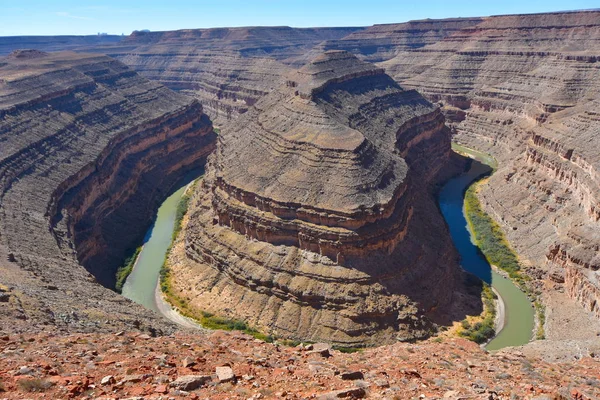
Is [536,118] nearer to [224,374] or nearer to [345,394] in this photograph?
[345,394]

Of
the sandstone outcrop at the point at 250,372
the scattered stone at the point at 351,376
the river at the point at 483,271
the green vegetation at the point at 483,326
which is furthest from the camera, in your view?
the river at the point at 483,271

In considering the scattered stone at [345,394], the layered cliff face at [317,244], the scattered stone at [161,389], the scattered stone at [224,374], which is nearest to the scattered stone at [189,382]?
the scattered stone at [161,389]

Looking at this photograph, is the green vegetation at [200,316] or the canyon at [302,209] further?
Answer: the green vegetation at [200,316]

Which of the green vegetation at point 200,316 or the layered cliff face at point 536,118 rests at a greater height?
the layered cliff face at point 536,118

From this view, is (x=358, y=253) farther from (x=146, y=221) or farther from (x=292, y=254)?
(x=146, y=221)

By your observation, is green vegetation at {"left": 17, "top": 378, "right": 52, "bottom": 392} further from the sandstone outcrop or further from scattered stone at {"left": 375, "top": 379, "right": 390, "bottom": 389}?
scattered stone at {"left": 375, "top": 379, "right": 390, "bottom": 389}

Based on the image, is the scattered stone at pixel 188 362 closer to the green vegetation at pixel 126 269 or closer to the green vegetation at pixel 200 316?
the green vegetation at pixel 200 316

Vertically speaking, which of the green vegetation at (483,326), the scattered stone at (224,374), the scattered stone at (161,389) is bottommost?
the green vegetation at (483,326)

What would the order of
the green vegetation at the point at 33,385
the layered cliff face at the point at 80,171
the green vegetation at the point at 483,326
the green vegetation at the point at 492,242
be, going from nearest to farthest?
1. the green vegetation at the point at 33,385
2. the layered cliff face at the point at 80,171
3. the green vegetation at the point at 483,326
4. the green vegetation at the point at 492,242
